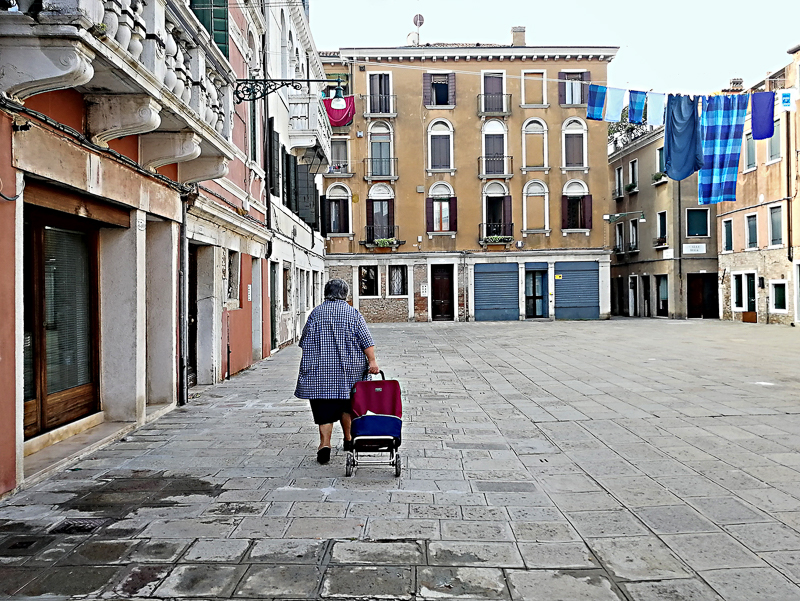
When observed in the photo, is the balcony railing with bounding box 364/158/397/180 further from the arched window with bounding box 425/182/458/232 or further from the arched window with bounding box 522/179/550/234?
the arched window with bounding box 522/179/550/234

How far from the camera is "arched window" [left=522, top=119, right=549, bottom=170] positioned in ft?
113

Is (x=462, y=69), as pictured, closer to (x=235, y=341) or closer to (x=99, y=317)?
(x=235, y=341)

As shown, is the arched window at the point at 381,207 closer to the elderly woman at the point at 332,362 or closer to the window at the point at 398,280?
the window at the point at 398,280

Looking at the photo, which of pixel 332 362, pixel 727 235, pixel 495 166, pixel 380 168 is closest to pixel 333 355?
pixel 332 362

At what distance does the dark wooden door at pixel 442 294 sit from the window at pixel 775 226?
45.0 feet

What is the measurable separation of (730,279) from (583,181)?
7.92m

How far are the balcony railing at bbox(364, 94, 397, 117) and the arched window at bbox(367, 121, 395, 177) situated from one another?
463 millimetres

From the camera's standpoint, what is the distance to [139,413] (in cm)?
781

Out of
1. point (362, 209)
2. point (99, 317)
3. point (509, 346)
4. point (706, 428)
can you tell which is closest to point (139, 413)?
point (99, 317)

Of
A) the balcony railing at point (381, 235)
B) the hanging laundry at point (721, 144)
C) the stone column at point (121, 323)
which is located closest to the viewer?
the stone column at point (121, 323)

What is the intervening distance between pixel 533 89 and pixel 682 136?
50.0ft

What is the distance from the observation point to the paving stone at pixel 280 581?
3.46m

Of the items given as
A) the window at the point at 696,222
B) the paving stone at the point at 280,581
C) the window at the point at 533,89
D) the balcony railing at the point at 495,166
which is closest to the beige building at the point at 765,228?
the window at the point at 696,222

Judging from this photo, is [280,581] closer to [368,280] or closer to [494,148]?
[368,280]
